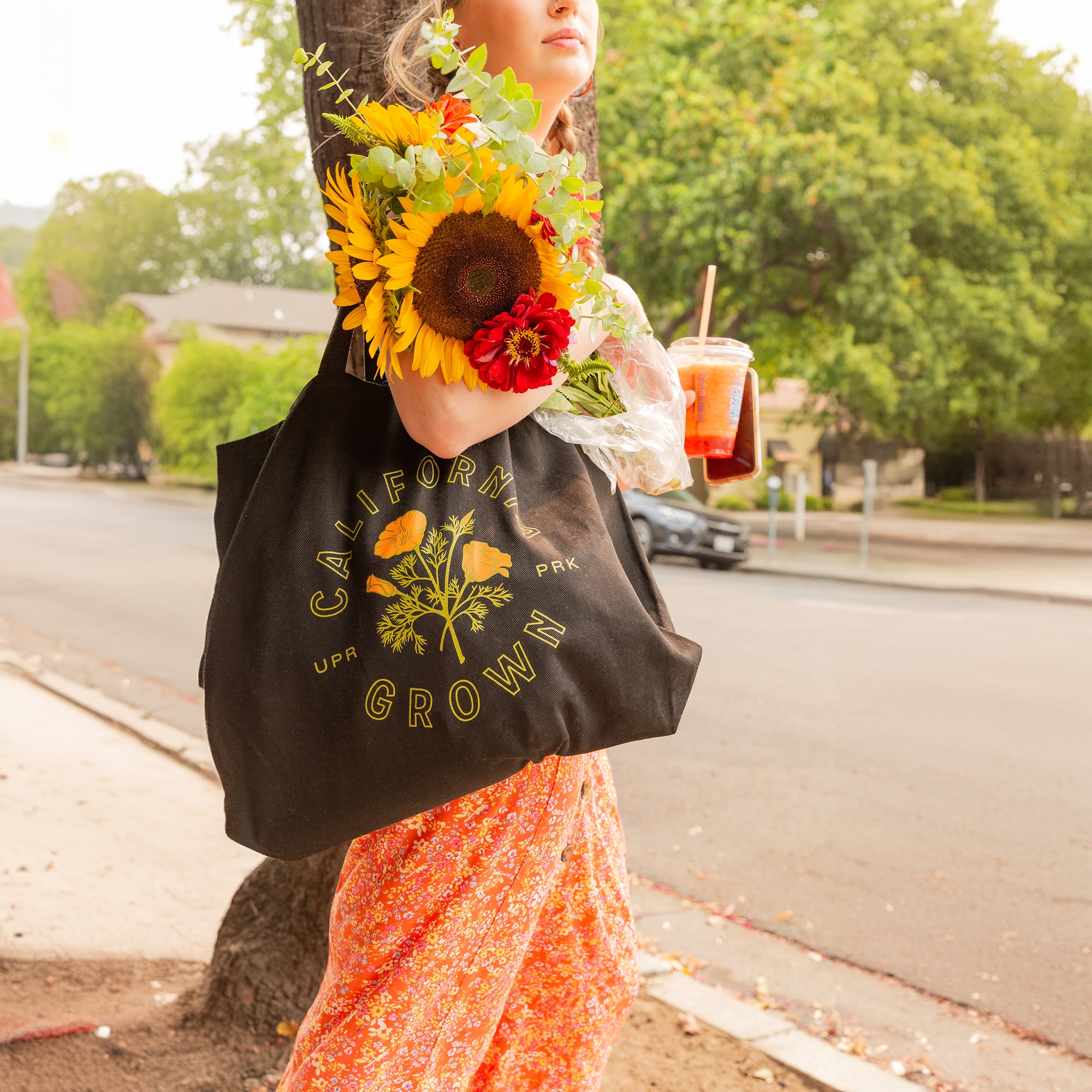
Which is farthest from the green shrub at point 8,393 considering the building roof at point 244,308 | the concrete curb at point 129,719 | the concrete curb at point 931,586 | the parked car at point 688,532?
the concrete curb at point 129,719

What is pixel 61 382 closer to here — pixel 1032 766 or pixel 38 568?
pixel 38 568

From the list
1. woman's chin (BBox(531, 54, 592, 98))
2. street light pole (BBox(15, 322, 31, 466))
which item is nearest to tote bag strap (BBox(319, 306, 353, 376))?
woman's chin (BBox(531, 54, 592, 98))

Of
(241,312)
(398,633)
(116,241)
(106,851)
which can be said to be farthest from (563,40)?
(116,241)

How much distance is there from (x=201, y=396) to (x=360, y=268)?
36.2 m

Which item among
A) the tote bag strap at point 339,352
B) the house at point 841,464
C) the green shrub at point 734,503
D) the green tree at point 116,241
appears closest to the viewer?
the tote bag strap at point 339,352

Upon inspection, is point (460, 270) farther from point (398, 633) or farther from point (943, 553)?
point (943, 553)

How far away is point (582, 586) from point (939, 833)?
12.6ft

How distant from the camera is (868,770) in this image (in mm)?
5562

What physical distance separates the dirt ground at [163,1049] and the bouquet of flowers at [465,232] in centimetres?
180

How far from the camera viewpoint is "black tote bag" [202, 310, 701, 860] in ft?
4.20

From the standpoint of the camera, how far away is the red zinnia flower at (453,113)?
1.29m

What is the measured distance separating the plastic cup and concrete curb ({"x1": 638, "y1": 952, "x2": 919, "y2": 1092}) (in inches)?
65.0

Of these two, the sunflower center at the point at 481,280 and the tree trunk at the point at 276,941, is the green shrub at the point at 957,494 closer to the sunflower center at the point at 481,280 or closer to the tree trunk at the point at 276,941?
the tree trunk at the point at 276,941

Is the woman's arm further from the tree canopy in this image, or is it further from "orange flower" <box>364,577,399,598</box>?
the tree canopy
